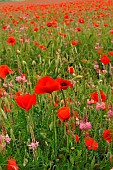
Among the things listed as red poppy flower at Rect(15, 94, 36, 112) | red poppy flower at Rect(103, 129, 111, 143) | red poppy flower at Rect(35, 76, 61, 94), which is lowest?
red poppy flower at Rect(103, 129, 111, 143)

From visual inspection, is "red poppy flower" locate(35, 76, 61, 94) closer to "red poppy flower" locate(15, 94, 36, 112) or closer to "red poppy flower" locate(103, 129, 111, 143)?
"red poppy flower" locate(15, 94, 36, 112)

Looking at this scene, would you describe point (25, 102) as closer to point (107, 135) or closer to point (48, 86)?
point (48, 86)

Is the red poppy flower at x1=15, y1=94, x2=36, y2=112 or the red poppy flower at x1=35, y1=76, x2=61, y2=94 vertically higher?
the red poppy flower at x1=35, y1=76, x2=61, y2=94

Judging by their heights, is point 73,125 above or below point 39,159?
above

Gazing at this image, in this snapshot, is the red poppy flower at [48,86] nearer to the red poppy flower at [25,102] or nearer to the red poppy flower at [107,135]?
the red poppy flower at [25,102]

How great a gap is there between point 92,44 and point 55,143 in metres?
2.94

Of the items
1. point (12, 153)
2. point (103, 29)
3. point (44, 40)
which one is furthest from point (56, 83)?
point (103, 29)

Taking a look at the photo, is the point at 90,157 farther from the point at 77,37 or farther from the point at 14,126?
the point at 77,37

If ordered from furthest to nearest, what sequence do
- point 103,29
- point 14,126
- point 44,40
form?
1. point 103,29
2. point 44,40
3. point 14,126

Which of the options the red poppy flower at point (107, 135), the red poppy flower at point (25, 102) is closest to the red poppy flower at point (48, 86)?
the red poppy flower at point (25, 102)

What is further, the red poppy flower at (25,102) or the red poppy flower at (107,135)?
the red poppy flower at (107,135)

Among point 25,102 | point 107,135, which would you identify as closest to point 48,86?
point 25,102

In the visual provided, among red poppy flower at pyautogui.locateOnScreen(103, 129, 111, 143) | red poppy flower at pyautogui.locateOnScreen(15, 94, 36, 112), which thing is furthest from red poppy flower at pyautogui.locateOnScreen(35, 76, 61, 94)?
red poppy flower at pyautogui.locateOnScreen(103, 129, 111, 143)

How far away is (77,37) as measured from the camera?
16.1 ft
